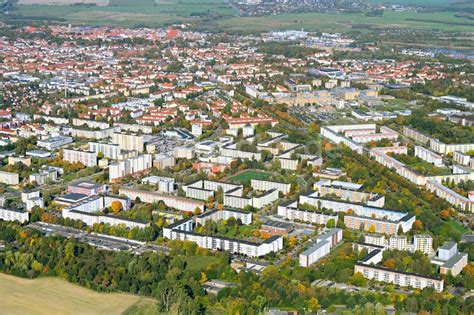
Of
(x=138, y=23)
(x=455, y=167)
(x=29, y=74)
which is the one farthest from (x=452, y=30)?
(x=455, y=167)

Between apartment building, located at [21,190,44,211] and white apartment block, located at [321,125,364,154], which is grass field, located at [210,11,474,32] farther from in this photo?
apartment building, located at [21,190,44,211]

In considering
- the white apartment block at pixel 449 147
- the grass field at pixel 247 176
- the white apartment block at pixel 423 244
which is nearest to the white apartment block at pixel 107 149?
the grass field at pixel 247 176

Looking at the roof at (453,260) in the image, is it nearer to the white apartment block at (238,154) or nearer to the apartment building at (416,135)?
the white apartment block at (238,154)

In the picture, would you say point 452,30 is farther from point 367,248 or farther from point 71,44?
point 367,248

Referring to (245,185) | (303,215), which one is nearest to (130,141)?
(245,185)

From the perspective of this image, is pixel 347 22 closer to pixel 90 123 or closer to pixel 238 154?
pixel 90 123

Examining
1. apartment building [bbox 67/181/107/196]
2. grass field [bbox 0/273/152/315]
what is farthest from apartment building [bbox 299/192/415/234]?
grass field [bbox 0/273/152/315]

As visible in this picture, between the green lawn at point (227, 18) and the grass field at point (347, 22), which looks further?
the green lawn at point (227, 18)
